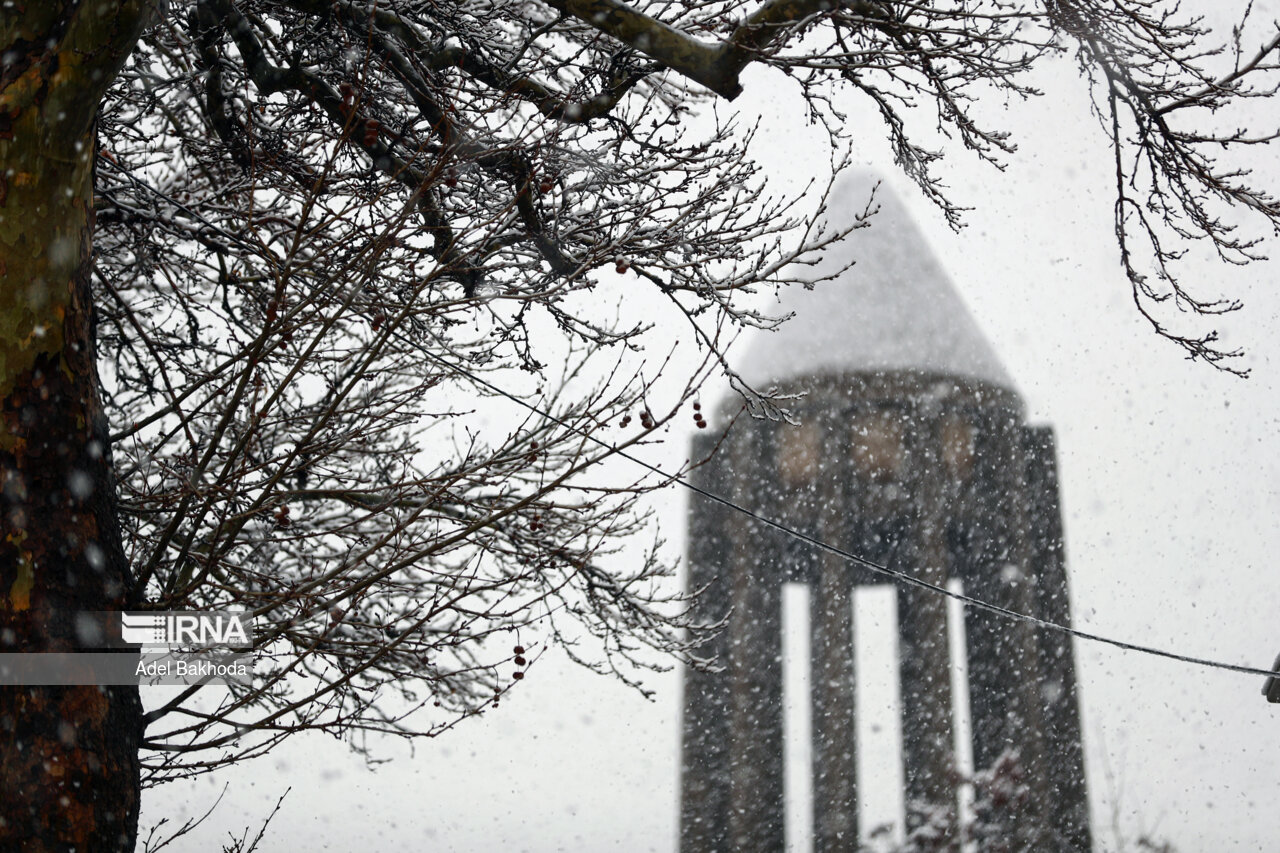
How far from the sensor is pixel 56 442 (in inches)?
106

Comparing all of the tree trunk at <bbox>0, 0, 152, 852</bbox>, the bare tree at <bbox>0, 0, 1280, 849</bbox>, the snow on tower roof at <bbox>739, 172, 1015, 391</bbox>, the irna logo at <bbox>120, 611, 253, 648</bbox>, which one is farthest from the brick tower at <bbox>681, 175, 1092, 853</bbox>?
the tree trunk at <bbox>0, 0, 152, 852</bbox>

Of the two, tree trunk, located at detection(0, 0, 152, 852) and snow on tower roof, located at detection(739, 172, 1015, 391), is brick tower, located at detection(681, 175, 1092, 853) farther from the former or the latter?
tree trunk, located at detection(0, 0, 152, 852)

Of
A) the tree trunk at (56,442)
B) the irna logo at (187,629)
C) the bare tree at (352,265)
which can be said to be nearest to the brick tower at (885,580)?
the bare tree at (352,265)

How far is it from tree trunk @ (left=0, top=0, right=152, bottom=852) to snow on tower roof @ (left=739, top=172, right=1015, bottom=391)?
359 inches

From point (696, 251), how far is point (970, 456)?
26.4 feet

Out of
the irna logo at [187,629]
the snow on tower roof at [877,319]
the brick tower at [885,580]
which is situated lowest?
the irna logo at [187,629]

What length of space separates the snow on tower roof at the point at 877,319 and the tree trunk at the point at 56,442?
359 inches

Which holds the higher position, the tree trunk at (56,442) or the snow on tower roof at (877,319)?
the snow on tower roof at (877,319)

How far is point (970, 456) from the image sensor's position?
37.7ft

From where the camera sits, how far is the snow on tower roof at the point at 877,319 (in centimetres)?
1209

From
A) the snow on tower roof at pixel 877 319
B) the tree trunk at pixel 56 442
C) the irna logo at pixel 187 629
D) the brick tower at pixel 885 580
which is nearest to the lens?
the tree trunk at pixel 56 442

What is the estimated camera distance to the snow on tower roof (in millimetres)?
12094

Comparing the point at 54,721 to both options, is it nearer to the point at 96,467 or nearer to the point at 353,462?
the point at 96,467

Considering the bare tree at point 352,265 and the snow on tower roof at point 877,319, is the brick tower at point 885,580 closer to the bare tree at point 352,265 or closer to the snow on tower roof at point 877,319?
the snow on tower roof at point 877,319
